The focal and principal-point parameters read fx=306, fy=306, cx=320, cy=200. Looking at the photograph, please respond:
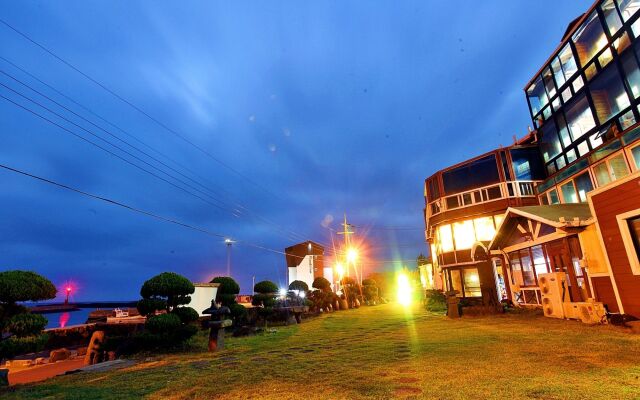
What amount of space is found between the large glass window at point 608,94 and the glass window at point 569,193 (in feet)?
12.3

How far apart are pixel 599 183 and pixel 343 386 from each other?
17145 mm

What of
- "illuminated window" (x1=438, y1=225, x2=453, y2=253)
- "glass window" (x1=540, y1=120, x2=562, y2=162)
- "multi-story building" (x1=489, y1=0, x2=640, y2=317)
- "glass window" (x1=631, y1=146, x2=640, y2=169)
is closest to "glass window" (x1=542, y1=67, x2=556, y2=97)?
"multi-story building" (x1=489, y1=0, x2=640, y2=317)

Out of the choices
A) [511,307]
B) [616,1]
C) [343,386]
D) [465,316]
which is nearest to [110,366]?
[343,386]

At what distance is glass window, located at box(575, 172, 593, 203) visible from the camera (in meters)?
15.8

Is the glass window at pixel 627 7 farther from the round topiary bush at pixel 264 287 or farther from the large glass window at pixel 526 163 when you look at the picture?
the round topiary bush at pixel 264 287

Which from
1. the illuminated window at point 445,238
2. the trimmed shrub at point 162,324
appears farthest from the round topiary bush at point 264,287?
the illuminated window at point 445,238

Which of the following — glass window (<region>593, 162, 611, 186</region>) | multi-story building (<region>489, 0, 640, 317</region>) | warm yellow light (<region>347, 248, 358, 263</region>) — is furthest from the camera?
warm yellow light (<region>347, 248, 358, 263</region>)

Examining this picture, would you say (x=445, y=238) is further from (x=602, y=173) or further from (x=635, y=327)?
(x=635, y=327)

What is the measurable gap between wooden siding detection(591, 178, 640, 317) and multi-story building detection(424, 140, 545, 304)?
897 centimetres

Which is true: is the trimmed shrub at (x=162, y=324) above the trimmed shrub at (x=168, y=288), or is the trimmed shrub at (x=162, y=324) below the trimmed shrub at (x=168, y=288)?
below

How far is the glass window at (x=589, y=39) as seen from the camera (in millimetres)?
15884

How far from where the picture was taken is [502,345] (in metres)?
7.63

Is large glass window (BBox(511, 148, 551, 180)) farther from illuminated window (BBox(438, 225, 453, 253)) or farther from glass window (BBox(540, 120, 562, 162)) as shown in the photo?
illuminated window (BBox(438, 225, 453, 253))

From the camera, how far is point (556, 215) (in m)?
12.2
